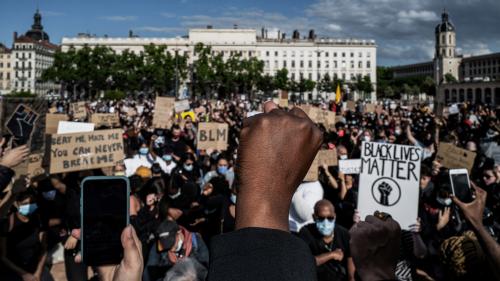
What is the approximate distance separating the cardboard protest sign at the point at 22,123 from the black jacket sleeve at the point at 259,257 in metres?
6.46

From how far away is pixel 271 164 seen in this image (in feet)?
3.47

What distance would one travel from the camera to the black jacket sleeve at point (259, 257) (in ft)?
3.01

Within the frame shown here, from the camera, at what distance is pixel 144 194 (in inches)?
220

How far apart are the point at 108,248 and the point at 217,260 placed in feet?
3.66

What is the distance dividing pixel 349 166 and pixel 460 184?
1.98m

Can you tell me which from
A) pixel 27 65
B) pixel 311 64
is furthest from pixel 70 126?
pixel 27 65

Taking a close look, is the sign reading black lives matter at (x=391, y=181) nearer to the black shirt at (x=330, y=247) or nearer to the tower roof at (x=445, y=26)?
the black shirt at (x=330, y=247)

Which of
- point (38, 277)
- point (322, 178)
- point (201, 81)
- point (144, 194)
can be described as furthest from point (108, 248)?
point (201, 81)

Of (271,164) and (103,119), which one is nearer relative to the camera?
(271,164)

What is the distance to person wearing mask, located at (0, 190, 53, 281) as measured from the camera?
4.05 m

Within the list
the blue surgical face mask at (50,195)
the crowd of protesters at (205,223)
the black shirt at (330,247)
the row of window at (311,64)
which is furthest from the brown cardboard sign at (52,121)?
the row of window at (311,64)

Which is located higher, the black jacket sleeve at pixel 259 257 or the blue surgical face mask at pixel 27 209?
the black jacket sleeve at pixel 259 257

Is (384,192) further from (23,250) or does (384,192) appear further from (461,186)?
(23,250)

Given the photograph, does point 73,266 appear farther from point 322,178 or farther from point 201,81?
point 201,81
